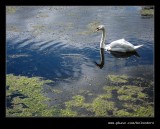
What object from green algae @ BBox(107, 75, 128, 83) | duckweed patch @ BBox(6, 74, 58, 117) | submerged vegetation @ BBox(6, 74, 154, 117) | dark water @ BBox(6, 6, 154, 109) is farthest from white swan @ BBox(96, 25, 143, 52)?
duckweed patch @ BBox(6, 74, 58, 117)

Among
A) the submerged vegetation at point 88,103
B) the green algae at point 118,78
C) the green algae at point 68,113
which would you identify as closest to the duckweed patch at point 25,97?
the submerged vegetation at point 88,103

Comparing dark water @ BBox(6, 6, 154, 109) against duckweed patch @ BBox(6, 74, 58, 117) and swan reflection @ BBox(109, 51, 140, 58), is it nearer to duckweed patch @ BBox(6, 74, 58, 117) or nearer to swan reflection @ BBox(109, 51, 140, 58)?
swan reflection @ BBox(109, 51, 140, 58)

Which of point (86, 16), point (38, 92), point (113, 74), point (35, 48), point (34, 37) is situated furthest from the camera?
point (86, 16)

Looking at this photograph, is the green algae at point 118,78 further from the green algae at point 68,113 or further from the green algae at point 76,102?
the green algae at point 68,113

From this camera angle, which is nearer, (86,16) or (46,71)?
(46,71)

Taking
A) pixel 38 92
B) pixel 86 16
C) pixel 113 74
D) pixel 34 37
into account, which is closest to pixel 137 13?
pixel 86 16

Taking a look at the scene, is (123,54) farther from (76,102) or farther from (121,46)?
(76,102)

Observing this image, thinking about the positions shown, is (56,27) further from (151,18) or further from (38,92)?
(38,92)

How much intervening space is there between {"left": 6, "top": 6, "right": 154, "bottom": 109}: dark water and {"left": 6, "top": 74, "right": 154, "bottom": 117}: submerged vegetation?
56 cm

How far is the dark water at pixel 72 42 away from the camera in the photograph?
11.3 meters

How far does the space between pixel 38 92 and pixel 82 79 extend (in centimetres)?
139

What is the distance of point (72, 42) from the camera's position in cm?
1369

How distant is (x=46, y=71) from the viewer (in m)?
11.5

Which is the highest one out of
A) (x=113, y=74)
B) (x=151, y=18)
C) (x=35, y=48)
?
(x=151, y=18)
